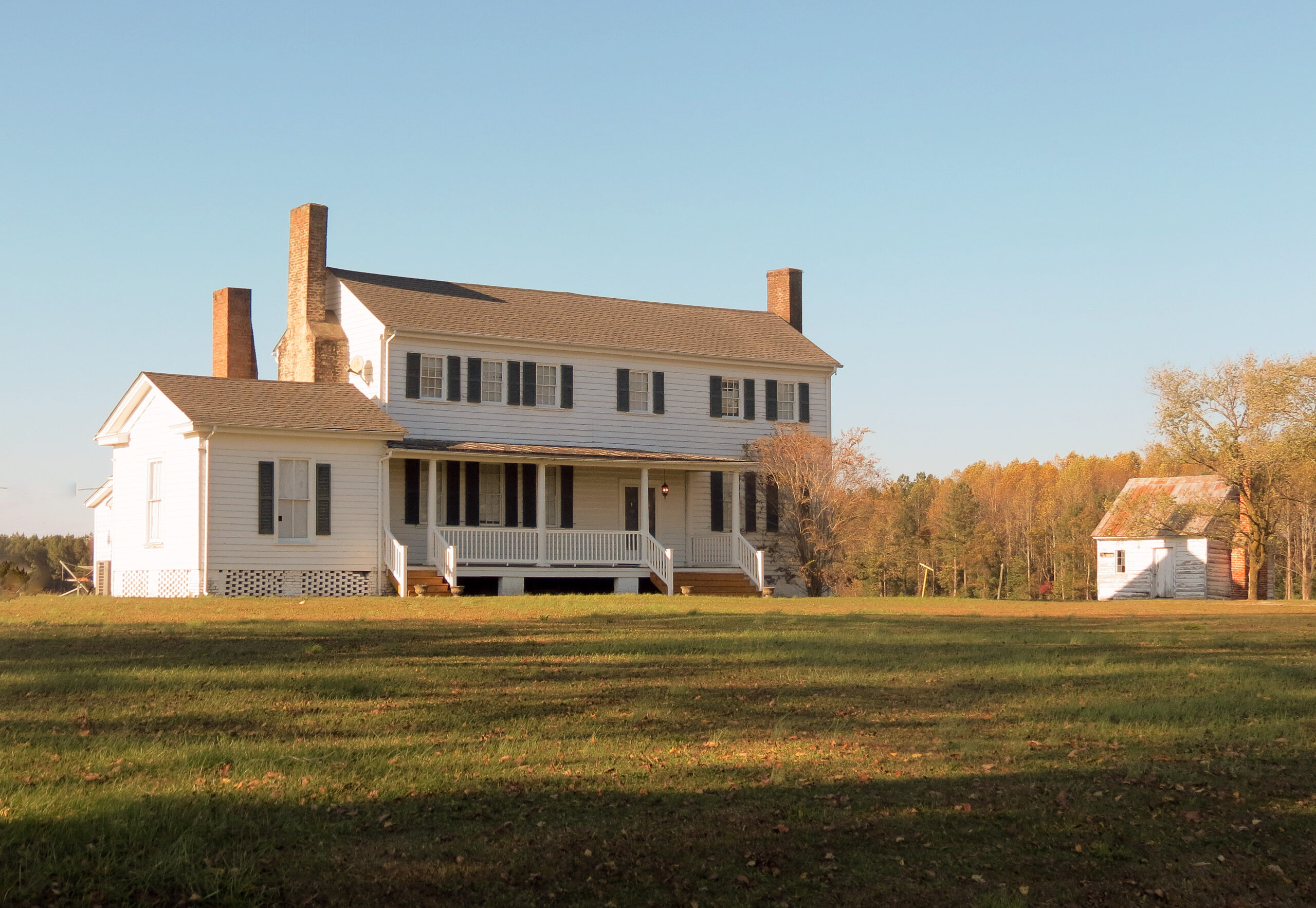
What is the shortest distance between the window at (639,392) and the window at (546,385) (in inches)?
80.7

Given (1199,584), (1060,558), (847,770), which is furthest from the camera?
(1060,558)

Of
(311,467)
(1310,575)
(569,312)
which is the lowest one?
(1310,575)

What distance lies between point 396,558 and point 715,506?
889 cm

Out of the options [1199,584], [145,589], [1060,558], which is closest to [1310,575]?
[1060,558]

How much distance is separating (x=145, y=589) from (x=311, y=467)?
459 cm

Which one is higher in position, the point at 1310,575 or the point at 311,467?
the point at 311,467

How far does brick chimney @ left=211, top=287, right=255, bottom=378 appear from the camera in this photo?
3145 cm

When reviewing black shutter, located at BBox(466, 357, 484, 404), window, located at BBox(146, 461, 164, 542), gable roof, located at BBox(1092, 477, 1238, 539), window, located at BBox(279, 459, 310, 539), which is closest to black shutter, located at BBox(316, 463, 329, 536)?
window, located at BBox(279, 459, 310, 539)

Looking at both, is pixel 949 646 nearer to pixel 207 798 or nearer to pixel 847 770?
pixel 847 770

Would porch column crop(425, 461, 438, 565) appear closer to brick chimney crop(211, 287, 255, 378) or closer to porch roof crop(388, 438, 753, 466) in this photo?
porch roof crop(388, 438, 753, 466)

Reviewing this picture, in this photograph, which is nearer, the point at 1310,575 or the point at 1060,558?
the point at 1310,575

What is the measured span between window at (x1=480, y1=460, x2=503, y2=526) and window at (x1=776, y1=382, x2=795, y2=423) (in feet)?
26.4

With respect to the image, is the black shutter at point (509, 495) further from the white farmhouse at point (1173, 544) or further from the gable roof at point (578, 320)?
the white farmhouse at point (1173, 544)

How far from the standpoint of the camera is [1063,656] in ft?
42.0
